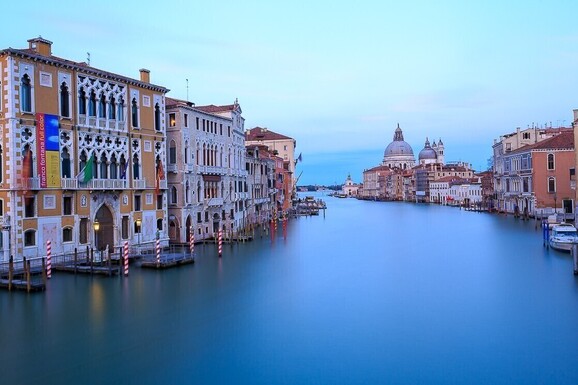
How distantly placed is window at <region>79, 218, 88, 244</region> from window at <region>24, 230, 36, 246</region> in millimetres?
1869

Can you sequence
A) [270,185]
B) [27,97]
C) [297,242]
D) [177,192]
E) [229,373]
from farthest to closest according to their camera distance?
[270,185], [297,242], [177,192], [27,97], [229,373]

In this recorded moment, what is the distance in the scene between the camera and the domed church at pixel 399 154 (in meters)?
129

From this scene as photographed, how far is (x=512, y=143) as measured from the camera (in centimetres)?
4766

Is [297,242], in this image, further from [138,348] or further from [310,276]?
[138,348]

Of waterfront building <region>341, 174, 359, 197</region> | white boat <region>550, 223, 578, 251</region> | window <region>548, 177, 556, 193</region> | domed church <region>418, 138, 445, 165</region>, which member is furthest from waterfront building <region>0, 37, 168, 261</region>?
waterfront building <region>341, 174, 359, 197</region>

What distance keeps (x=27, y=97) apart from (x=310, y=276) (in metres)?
9.63

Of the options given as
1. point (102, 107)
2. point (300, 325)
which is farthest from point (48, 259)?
point (300, 325)

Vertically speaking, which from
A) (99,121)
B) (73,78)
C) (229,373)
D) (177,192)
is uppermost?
(73,78)

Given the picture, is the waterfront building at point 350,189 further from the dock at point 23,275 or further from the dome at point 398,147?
the dock at point 23,275

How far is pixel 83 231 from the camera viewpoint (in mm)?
18141

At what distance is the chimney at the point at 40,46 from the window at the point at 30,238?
519 cm

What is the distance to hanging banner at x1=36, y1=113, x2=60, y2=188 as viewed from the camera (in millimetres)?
16359

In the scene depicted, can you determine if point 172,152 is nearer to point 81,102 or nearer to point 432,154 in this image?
point 81,102

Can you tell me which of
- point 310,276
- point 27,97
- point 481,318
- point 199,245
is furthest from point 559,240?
point 27,97
